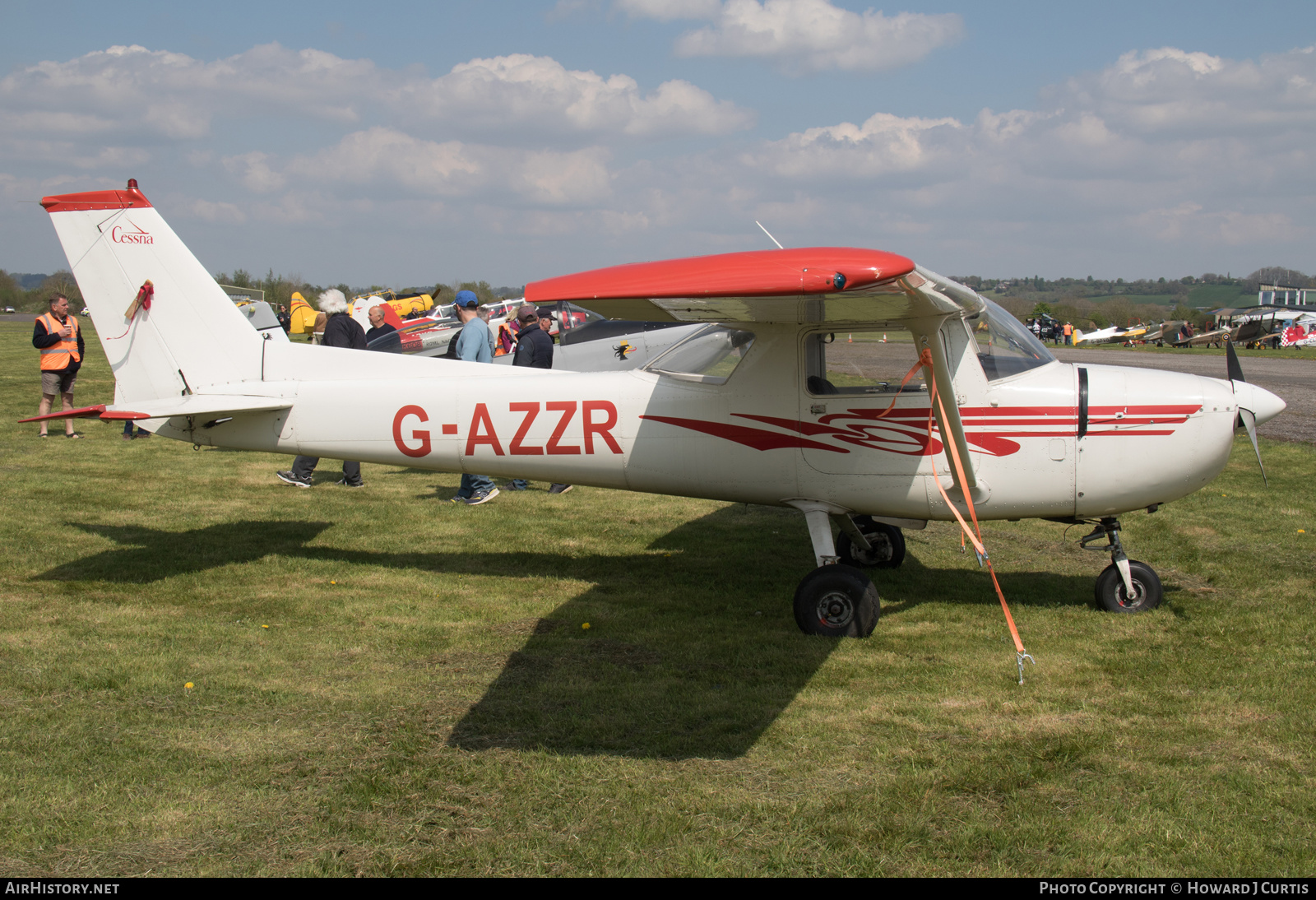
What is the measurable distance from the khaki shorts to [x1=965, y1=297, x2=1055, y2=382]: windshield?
12210 mm

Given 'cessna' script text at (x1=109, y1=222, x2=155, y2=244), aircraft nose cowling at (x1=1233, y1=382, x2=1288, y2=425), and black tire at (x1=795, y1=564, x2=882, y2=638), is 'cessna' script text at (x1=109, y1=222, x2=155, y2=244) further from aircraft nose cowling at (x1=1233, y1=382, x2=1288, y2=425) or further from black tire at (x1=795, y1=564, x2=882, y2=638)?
aircraft nose cowling at (x1=1233, y1=382, x2=1288, y2=425)

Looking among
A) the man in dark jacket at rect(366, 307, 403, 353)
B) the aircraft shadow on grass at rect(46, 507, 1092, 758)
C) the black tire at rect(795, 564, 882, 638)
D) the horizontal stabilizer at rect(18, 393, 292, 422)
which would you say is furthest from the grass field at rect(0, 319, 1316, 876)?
the man in dark jacket at rect(366, 307, 403, 353)

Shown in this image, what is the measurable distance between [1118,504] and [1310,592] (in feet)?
5.94

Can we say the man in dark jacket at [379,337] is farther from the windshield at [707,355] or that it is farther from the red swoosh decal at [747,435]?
the red swoosh decal at [747,435]

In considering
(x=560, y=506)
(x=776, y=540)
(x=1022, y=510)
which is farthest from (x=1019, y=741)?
(x=560, y=506)

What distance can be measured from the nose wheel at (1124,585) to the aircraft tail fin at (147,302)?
6136 millimetres

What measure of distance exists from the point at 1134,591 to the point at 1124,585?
8 centimetres

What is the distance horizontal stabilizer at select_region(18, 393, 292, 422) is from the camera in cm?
622

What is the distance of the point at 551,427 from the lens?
6.20 metres

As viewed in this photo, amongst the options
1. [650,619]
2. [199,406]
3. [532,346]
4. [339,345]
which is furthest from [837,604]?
[339,345]

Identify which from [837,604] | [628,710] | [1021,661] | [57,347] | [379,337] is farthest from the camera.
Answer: [57,347]

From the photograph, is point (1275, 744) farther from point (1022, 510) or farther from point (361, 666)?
point (361, 666)

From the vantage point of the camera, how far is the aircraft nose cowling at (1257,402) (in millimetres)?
5648

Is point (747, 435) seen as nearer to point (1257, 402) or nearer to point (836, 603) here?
point (836, 603)
